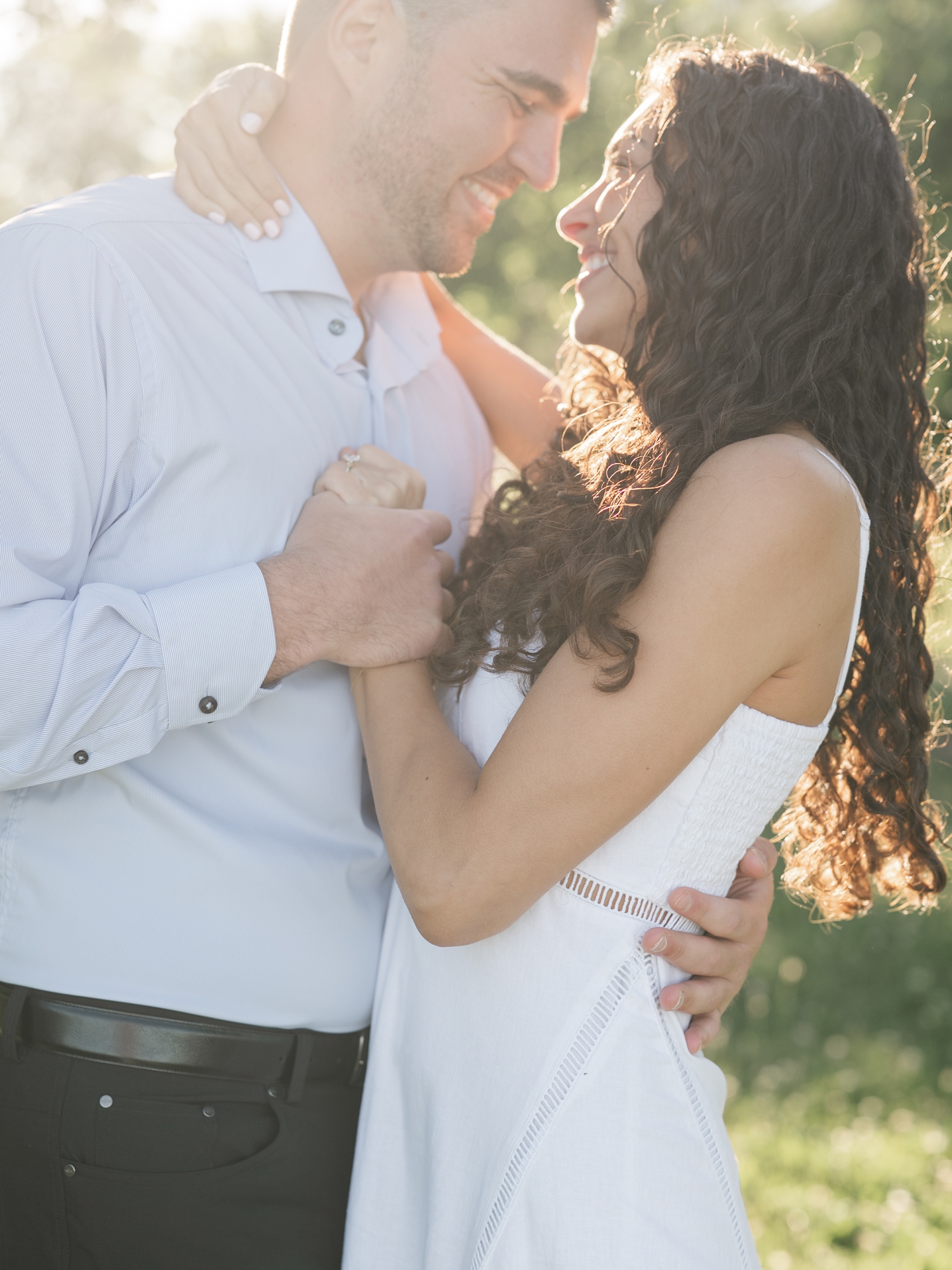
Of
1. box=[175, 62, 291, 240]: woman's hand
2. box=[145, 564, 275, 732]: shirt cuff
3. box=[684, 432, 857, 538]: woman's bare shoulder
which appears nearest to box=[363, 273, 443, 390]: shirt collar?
box=[175, 62, 291, 240]: woman's hand

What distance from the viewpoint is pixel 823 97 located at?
77.0 inches

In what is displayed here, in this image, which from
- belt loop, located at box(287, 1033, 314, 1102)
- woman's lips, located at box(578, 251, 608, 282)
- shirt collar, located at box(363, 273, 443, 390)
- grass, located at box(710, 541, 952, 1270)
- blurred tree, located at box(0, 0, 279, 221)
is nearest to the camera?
belt loop, located at box(287, 1033, 314, 1102)

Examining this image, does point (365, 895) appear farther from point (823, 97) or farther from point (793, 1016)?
point (793, 1016)

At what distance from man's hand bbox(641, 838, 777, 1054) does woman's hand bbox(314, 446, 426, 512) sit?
86 cm

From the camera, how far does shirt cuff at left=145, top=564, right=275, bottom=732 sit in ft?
5.46

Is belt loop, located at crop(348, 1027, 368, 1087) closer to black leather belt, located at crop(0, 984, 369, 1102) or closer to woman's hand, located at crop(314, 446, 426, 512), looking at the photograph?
black leather belt, located at crop(0, 984, 369, 1102)

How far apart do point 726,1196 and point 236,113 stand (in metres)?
2.20

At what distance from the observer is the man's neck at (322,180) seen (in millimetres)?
2326

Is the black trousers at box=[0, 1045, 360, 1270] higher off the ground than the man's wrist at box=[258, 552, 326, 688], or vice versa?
the man's wrist at box=[258, 552, 326, 688]

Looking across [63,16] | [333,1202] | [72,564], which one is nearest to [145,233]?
[72,564]

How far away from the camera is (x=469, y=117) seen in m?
2.38

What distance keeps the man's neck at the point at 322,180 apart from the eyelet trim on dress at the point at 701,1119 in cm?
163

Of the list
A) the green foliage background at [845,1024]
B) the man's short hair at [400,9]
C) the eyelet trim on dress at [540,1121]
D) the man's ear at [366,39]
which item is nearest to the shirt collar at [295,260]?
the man's ear at [366,39]

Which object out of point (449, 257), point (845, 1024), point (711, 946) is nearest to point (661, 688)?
point (711, 946)
